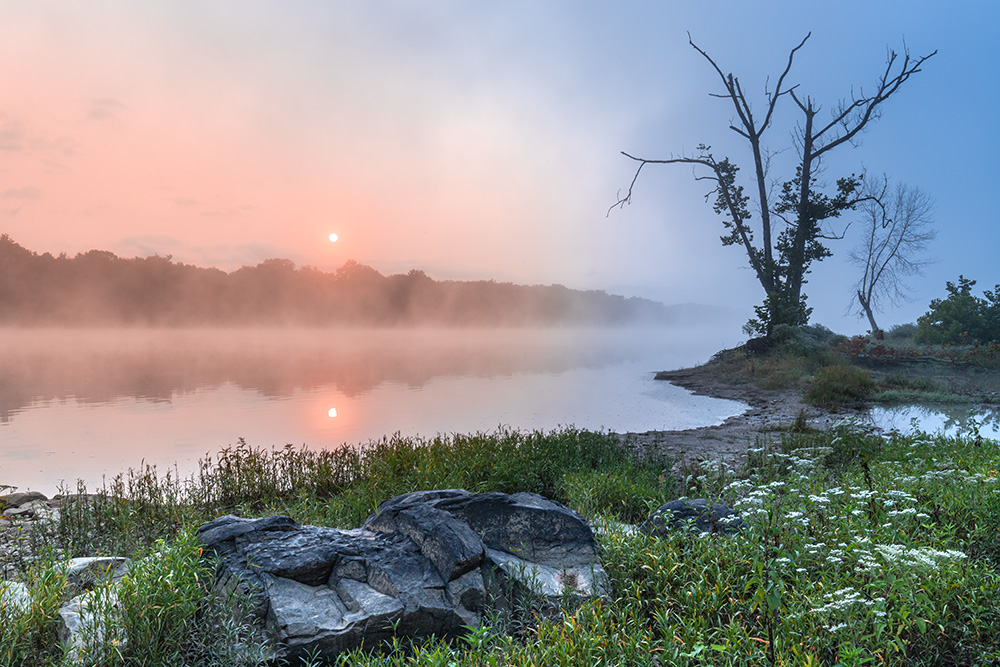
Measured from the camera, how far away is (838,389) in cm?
1695

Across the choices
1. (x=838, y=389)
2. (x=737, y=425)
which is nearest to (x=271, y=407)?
(x=737, y=425)

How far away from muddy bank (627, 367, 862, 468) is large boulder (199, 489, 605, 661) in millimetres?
5054

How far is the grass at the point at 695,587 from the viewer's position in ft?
10.7

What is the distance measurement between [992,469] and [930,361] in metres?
20.8

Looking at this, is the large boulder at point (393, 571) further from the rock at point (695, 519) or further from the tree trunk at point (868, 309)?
the tree trunk at point (868, 309)

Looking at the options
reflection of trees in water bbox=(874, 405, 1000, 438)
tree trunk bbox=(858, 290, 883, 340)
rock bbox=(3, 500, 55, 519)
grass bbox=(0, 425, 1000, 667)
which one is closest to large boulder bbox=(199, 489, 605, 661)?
grass bbox=(0, 425, 1000, 667)

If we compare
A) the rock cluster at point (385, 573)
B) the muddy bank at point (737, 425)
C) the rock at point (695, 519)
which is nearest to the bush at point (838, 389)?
the muddy bank at point (737, 425)

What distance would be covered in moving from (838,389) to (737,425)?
230 inches

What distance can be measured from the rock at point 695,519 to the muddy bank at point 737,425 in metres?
3.49

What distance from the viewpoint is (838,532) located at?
4723mm

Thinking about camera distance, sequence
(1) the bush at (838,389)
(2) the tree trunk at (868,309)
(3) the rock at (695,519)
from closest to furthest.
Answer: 1. (3) the rock at (695,519)
2. (1) the bush at (838,389)
3. (2) the tree trunk at (868,309)

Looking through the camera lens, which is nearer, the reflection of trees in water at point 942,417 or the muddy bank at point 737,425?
the muddy bank at point 737,425

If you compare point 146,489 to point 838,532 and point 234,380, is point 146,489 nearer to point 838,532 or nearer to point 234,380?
point 838,532

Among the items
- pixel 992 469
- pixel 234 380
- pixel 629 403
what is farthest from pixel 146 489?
pixel 234 380
